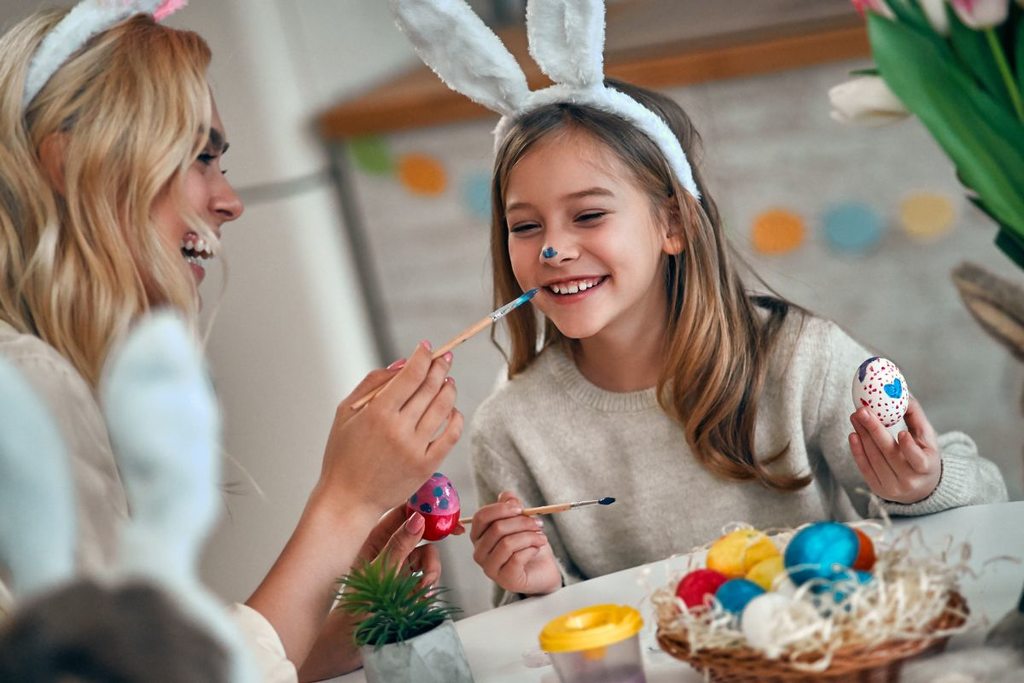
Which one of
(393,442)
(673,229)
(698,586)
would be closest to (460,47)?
(673,229)

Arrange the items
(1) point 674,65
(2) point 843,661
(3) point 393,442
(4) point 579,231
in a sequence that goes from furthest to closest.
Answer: (1) point 674,65 → (4) point 579,231 → (3) point 393,442 → (2) point 843,661

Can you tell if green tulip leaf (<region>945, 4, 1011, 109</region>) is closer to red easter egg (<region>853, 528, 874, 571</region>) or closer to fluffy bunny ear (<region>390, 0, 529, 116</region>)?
red easter egg (<region>853, 528, 874, 571</region>)

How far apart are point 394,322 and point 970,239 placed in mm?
1180

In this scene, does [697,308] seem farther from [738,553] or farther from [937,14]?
[937,14]

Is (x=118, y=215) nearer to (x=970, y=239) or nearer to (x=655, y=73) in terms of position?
(x=655, y=73)

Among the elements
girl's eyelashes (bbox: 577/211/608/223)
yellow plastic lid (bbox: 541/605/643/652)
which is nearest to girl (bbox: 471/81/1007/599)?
girl's eyelashes (bbox: 577/211/608/223)

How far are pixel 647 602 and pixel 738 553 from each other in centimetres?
24

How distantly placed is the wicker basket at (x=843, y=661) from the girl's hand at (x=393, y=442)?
348 mm

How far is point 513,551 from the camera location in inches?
47.8

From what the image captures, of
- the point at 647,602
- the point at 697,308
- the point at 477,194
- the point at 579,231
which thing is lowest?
the point at 647,602

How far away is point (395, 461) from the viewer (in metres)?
1.06

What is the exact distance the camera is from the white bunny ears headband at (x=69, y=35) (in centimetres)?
121

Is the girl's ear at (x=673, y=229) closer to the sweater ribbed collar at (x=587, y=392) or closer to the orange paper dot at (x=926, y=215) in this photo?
the sweater ribbed collar at (x=587, y=392)

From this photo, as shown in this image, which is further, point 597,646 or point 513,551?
point 513,551
